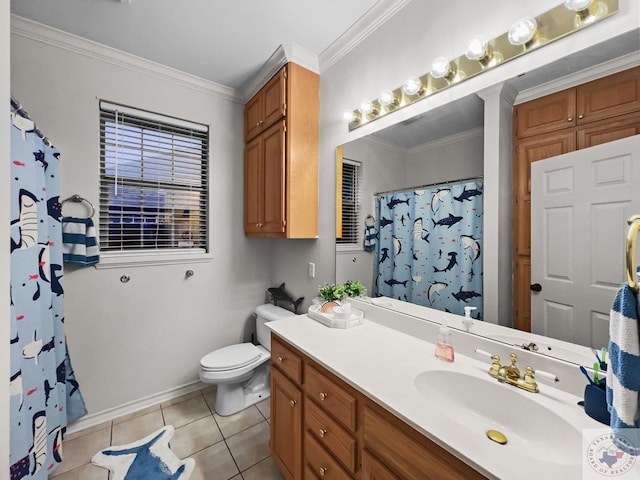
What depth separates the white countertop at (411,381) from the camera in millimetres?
619

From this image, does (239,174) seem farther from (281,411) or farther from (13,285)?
(281,411)

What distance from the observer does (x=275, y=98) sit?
6.66 ft

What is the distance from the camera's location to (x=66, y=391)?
5.89 ft

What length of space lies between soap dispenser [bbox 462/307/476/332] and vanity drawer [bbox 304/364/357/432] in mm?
615

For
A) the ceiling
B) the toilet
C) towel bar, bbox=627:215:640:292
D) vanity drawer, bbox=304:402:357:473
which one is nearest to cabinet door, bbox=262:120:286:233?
the ceiling

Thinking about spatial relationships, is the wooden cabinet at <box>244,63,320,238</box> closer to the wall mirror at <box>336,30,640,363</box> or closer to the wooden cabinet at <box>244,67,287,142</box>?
the wooden cabinet at <box>244,67,287,142</box>

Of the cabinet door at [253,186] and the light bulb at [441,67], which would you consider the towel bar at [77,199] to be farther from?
the light bulb at [441,67]

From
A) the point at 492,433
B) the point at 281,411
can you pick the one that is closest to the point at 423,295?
the point at 492,433

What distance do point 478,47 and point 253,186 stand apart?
1793 mm

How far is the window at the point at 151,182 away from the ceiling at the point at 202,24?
472 millimetres

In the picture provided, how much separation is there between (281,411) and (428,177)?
57.3 inches

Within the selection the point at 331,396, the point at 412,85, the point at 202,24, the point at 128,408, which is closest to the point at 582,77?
the point at 412,85
